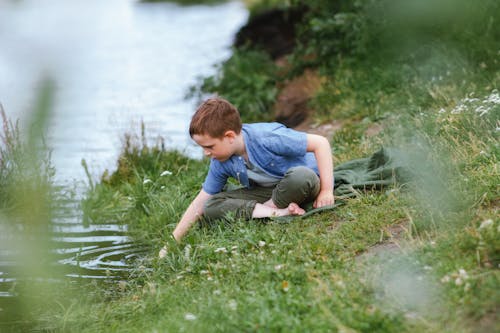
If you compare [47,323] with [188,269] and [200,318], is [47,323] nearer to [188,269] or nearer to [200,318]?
[188,269]

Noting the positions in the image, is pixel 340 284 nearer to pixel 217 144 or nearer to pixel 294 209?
pixel 294 209

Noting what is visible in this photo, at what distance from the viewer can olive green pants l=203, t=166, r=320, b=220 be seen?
4.00m

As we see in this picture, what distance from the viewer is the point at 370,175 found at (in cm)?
437

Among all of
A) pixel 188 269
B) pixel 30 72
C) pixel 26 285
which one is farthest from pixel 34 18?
pixel 188 269

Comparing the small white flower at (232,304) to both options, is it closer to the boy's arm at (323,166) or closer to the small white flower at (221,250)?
the small white flower at (221,250)

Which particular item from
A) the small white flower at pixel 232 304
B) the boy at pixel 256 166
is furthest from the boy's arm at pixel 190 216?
the small white flower at pixel 232 304

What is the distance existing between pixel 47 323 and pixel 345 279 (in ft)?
5.17

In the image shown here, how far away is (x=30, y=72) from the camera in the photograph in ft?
1.66

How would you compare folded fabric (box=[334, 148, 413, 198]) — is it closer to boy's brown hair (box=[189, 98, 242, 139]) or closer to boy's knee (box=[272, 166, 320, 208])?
boy's knee (box=[272, 166, 320, 208])

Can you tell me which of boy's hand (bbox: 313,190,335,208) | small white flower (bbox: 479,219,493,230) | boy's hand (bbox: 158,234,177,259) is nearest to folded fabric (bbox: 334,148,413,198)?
boy's hand (bbox: 313,190,335,208)

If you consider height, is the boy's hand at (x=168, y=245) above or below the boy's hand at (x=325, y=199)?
below

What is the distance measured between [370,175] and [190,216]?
123 cm

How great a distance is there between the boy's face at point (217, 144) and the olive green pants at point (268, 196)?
0.38 m

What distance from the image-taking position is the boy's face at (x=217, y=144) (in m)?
3.83
